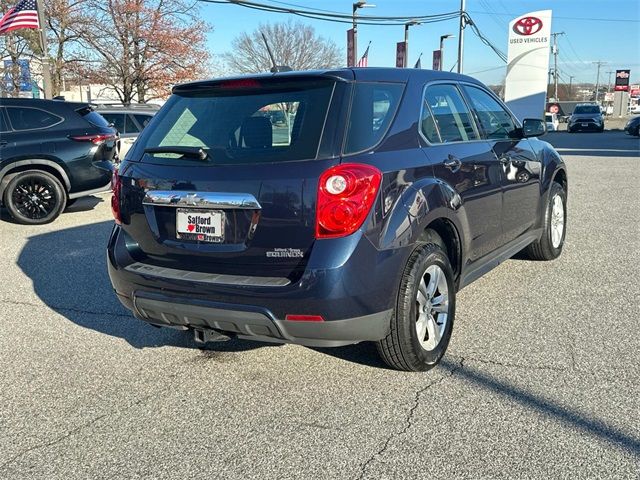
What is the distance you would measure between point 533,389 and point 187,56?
88.0 ft

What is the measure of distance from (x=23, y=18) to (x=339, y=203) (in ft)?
51.2

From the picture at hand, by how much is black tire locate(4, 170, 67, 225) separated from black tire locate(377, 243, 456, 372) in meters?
6.84

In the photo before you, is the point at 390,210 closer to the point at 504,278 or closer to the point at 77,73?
the point at 504,278

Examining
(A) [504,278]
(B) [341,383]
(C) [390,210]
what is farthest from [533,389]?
(A) [504,278]

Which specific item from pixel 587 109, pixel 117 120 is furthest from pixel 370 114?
pixel 587 109

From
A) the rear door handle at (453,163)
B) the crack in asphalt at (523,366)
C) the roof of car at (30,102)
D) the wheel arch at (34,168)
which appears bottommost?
the crack in asphalt at (523,366)

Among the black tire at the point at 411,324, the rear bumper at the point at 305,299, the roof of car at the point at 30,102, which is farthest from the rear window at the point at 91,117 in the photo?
the black tire at the point at 411,324

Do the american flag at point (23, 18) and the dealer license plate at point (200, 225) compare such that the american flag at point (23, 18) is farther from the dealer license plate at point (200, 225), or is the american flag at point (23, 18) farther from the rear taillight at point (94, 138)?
the dealer license plate at point (200, 225)

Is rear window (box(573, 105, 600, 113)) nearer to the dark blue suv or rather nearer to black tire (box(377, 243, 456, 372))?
the dark blue suv

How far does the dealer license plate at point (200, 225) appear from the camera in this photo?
324cm

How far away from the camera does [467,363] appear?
3.79 metres

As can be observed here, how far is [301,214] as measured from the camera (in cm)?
306

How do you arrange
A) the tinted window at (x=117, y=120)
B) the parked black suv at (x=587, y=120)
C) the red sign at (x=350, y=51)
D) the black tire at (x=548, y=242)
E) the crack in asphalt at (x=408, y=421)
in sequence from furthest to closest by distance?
the parked black suv at (x=587, y=120)
the red sign at (x=350, y=51)
the tinted window at (x=117, y=120)
the black tire at (x=548, y=242)
the crack in asphalt at (x=408, y=421)

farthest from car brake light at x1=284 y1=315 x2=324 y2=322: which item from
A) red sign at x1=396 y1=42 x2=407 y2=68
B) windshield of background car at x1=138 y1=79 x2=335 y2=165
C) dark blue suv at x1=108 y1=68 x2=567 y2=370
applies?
red sign at x1=396 y1=42 x2=407 y2=68
